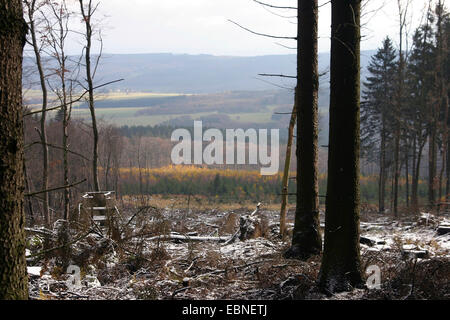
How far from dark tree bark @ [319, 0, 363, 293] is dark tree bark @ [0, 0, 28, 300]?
3.67 metres

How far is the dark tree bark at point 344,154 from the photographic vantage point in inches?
209

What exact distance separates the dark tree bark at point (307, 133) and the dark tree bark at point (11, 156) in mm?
5024

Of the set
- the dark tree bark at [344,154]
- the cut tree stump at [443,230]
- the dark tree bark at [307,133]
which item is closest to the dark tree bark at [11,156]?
the dark tree bark at [344,154]

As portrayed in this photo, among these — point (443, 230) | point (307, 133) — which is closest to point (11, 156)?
point (307, 133)

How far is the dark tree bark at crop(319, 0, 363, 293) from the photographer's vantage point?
209 inches

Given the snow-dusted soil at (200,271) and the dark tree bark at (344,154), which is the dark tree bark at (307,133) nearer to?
the snow-dusted soil at (200,271)

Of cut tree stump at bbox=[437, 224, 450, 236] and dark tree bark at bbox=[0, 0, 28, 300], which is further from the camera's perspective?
cut tree stump at bbox=[437, 224, 450, 236]

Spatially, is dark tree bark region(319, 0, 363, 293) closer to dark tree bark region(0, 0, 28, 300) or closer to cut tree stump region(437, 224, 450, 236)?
dark tree bark region(0, 0, 28, 300)

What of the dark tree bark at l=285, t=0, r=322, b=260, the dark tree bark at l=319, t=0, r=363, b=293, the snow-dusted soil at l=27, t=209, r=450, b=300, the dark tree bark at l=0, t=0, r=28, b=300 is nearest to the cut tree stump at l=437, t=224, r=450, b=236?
the snow-dusted soil at l=27, t=209, r=450, b=300
